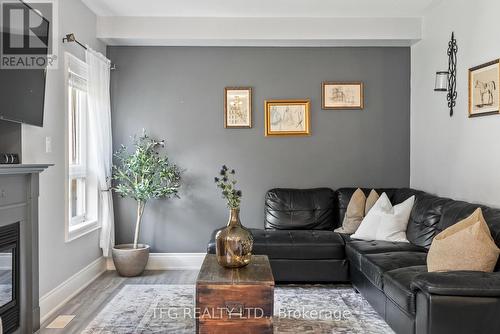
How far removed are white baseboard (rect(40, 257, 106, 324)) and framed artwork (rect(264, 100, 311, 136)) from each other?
2367 millimetres

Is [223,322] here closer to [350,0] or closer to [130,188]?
[130,188]

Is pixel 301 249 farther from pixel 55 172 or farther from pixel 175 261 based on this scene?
pixel 55 172

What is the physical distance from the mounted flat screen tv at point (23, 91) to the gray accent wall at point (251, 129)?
6.61 ft

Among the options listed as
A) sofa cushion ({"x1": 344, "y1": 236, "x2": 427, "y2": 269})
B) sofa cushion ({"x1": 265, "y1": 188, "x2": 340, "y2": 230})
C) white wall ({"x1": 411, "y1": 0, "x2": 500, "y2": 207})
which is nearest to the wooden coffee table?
sofa cushion ({"x1": 344, "y1": 236, "x2": 427, "y2": 269})

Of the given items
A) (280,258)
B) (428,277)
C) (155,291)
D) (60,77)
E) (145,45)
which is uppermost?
(145,45)

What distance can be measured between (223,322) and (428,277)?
123cm

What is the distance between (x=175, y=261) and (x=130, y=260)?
620 millimetres

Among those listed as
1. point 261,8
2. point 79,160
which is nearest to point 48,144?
point 79,160

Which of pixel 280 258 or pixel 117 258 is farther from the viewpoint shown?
pixel 117 258

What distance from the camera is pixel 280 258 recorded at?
448 cm

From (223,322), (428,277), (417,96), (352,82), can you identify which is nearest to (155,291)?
(223,322)

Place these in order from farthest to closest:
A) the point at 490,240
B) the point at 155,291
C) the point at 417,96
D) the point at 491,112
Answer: the point at 417,96 < the point at 155,291 < the point at 491,112 < the point at 490,240

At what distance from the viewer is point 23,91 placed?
9.97 feet

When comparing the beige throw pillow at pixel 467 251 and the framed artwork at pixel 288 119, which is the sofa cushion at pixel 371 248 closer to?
the beige throw pillow at pixel 467 251
